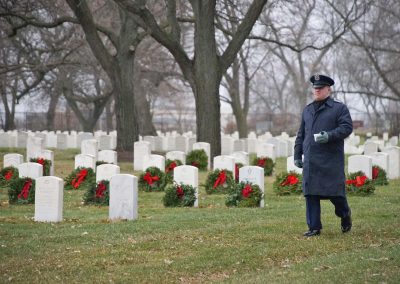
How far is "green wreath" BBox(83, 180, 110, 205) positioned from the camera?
1451cm

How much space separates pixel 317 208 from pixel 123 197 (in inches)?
134

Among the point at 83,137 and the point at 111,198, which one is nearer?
the point at 111,198

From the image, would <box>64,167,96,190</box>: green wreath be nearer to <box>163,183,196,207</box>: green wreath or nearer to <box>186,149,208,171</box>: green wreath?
<box>163,183,196,207</box>: green wreath

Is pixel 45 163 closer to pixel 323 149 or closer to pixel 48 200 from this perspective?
pixel 48 200

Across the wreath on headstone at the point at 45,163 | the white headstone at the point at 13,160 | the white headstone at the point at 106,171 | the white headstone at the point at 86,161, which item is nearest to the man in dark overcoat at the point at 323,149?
the white headstone at the point at 106,171

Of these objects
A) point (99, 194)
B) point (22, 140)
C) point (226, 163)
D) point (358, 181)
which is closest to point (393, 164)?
point (358, 181)

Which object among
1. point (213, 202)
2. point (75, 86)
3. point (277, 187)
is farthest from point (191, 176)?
point (75, 86)

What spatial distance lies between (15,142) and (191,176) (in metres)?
19.9

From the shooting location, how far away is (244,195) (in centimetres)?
1402

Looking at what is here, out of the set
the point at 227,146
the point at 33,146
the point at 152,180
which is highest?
the point at 227,146

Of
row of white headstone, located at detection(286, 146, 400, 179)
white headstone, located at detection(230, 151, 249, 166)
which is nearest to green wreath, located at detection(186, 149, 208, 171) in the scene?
white headstone, located at detection(230, 151, 249, 166)

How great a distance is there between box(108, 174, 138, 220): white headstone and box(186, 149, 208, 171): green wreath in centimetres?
1031

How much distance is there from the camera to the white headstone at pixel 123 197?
12188mm

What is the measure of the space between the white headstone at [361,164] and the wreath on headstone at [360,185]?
91 centimetres
